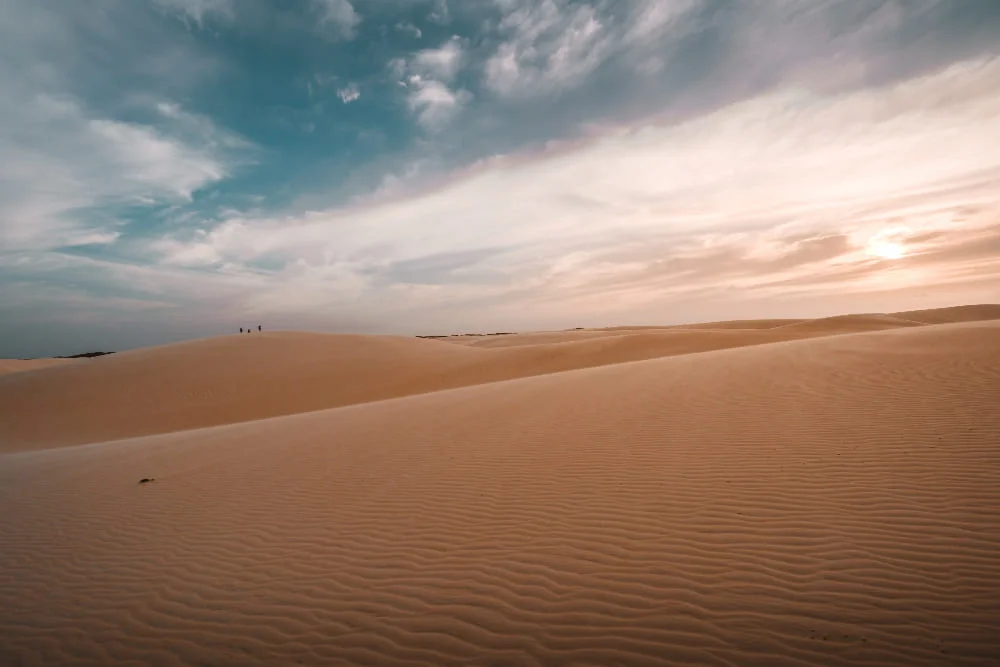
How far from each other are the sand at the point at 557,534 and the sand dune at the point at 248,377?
10.1 m

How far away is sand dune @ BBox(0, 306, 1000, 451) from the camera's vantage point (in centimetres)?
2075

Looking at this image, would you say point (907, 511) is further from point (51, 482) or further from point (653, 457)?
point (51, 482)

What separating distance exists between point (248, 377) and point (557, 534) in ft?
77.8

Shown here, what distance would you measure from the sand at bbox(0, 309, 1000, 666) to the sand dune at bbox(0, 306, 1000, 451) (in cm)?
1011

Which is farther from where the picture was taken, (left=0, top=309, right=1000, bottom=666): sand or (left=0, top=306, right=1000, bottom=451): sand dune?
(left=0, top=306, right=1000, bottom=451): sand dune

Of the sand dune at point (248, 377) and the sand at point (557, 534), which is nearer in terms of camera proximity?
the sand at point (557, 534)

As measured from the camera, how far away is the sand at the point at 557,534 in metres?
3.72

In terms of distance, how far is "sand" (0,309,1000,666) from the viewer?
3717 mm

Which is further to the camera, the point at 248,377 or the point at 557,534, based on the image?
the point at 248,377

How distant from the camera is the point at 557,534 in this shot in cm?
524

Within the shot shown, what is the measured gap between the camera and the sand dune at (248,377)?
20750mm

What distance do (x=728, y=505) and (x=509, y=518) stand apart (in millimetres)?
2388

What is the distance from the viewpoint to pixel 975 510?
490 cm

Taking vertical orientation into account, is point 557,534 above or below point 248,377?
below
